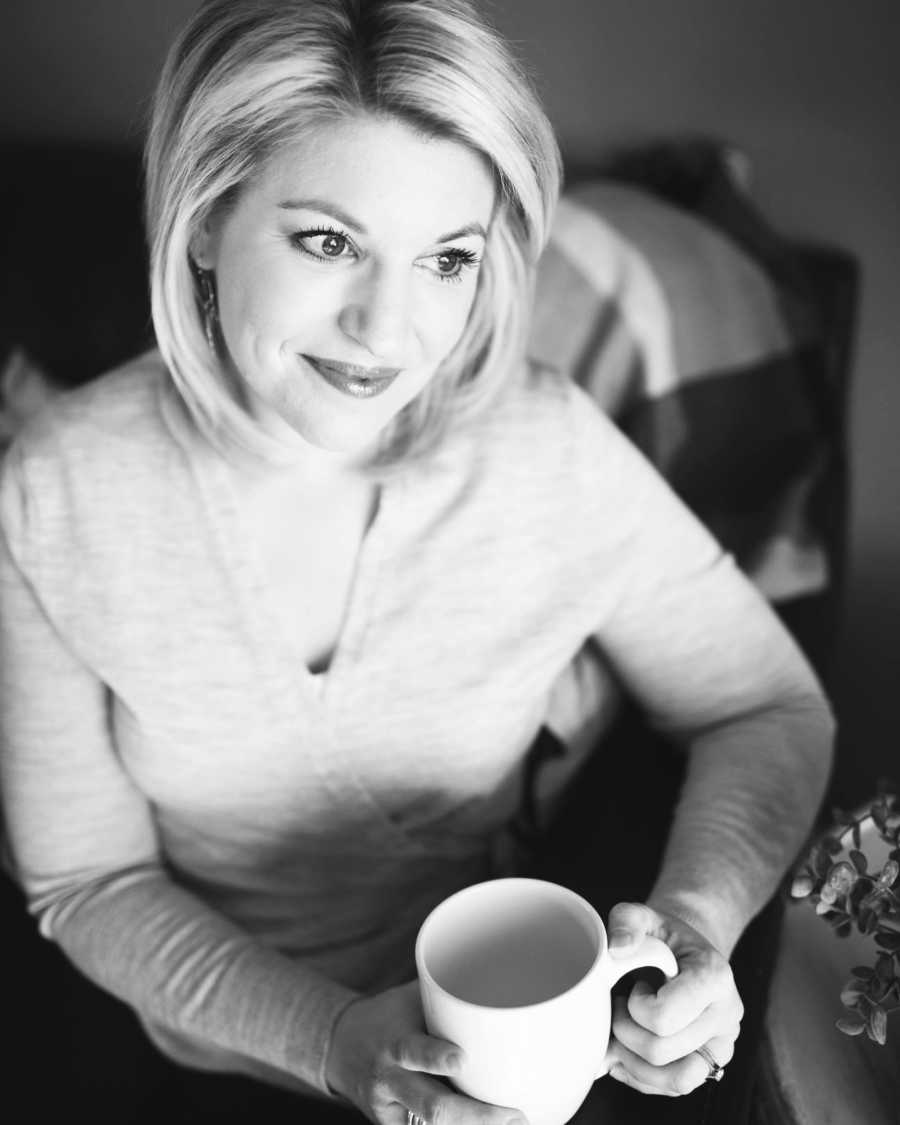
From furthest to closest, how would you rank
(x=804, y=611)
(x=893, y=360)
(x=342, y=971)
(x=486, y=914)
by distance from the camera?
(x=893, y=360)
(x=804, y=611)
(x=342, y=971)
(x=486, y=914)

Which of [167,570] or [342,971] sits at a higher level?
[167,570]

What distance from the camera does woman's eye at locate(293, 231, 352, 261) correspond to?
83 centimetres

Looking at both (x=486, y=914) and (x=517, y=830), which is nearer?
(x=486, y=914)

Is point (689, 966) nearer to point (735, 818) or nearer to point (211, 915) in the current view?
point (735, 818)

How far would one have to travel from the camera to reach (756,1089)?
0.87 m

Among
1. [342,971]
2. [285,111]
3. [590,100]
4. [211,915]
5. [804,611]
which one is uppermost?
[285,111]

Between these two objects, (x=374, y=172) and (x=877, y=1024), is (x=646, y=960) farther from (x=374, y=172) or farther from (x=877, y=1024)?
(x=374, y=172)

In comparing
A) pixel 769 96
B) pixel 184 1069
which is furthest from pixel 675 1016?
pixel 769 96

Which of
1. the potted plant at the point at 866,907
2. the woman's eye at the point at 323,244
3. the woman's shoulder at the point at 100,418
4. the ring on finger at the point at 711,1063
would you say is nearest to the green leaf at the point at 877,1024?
the potted plant at the point at 866,907

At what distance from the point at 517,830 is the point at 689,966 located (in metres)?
0.40

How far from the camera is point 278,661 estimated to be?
0.99 meters

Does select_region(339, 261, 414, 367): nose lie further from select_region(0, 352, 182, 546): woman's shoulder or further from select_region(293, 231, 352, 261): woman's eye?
select_region(0, 352, 182, 546): woman's shoulder

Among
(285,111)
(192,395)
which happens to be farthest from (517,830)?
(285,111)

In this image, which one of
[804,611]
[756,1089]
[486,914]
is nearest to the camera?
[486,914]
